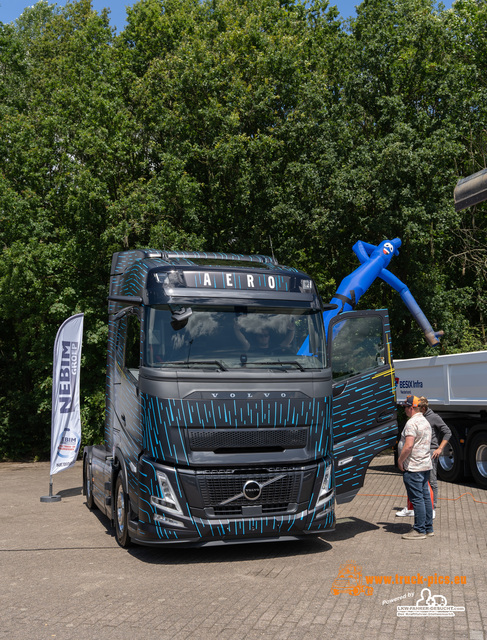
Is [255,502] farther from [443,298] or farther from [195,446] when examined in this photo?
[443,298]

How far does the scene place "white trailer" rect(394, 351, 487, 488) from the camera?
508 inches

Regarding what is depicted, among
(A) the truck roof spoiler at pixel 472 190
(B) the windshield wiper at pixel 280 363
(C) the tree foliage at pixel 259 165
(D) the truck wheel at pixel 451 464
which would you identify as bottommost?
(D) the truck wheel at pixel 451 464

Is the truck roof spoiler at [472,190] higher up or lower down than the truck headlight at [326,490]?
higher up

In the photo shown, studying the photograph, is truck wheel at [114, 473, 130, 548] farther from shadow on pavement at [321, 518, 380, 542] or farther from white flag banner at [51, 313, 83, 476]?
white flag banner at [51, 313, 83, 476]

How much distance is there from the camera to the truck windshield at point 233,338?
25.0 feet

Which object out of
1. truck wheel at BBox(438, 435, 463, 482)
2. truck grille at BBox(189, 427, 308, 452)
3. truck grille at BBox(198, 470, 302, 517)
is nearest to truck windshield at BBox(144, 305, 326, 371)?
truck grille at BBox(189, 427, 308, 452)

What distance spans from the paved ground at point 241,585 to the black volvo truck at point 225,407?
43 cm

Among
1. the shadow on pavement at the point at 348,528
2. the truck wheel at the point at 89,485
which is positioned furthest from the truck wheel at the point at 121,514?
the truck wheel at the point at 89,485

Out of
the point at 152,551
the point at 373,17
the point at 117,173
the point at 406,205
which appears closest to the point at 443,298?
the point at 406,205

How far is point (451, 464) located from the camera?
13758 millimetres

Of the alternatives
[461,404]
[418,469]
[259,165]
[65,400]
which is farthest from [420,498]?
[259,165]

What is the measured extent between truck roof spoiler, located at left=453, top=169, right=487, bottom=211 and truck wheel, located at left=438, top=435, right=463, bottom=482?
1065 centimetres

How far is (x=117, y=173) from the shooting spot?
21.6 m

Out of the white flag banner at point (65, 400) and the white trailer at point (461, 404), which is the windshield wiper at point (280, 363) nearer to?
the white flag banner at point (65, 400)
